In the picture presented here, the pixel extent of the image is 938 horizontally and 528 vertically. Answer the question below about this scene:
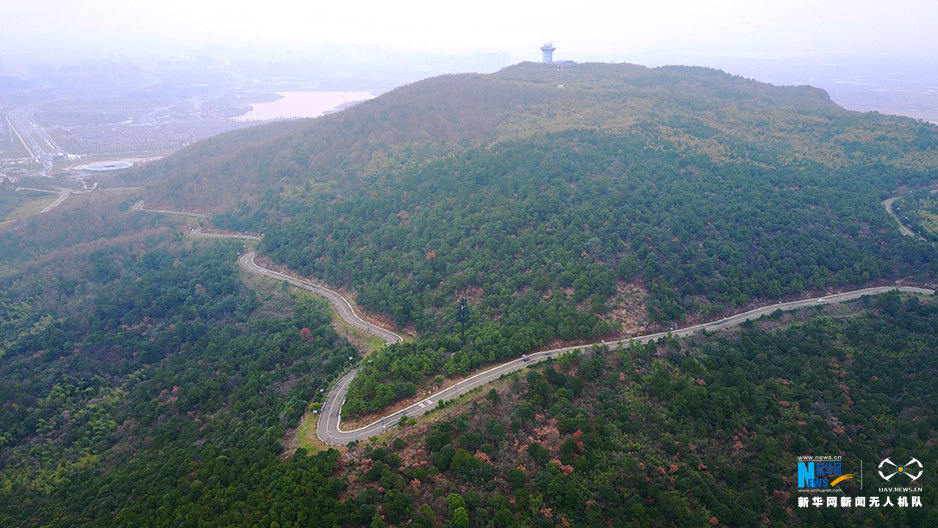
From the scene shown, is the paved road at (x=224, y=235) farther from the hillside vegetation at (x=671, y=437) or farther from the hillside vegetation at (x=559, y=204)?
the hillside vegetation at (x=671, y=437)

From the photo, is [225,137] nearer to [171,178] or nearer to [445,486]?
[171,178]

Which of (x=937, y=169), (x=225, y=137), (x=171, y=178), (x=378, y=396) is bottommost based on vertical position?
(x=378, y=396)

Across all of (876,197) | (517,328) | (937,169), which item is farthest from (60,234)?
(937,169)

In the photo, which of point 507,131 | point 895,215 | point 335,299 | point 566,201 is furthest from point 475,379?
point 507,131

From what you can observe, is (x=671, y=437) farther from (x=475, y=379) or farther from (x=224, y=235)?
(x=224, y=235)

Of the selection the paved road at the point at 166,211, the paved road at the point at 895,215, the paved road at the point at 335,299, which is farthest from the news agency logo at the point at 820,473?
the paved road at the point at 166,211

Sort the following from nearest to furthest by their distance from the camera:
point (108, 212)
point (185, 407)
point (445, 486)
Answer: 1. point (445, 486)
2. point (185, 407)
3. point (108, 212)

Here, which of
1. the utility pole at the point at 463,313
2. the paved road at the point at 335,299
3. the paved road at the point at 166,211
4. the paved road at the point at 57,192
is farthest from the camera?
the paved road at the point at 57,192
